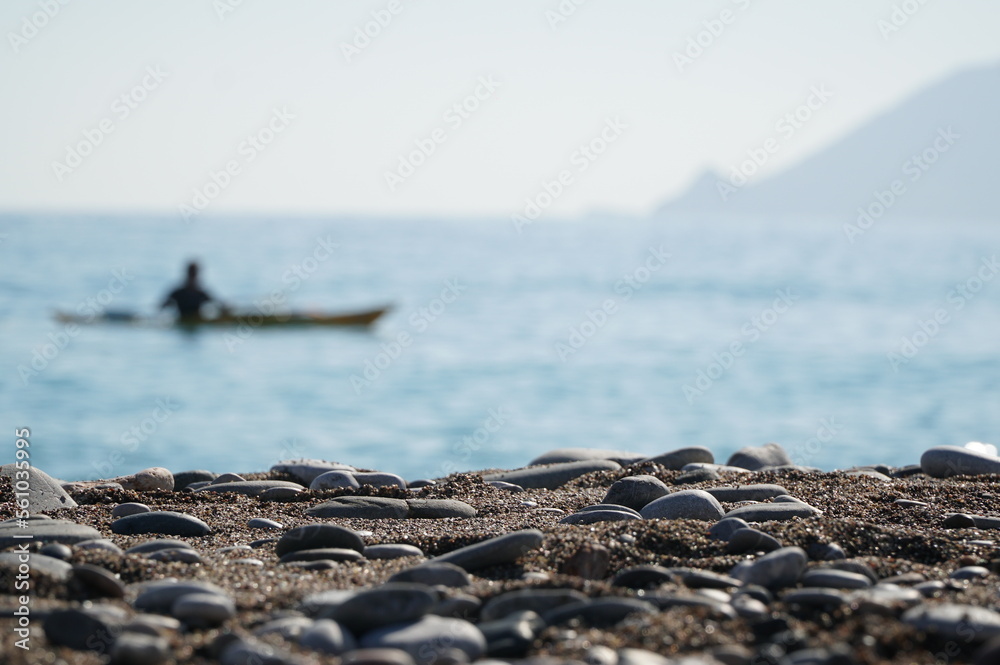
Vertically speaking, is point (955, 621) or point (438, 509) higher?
point (438, 509)

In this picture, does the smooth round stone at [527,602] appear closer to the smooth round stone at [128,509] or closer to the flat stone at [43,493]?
the smooth round stone at [128,509]

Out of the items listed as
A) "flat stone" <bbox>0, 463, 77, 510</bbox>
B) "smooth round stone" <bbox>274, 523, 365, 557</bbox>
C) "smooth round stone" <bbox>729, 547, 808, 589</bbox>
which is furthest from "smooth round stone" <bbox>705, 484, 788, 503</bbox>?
"flat stone" <bbox>0, 463, 77, 510</bbox>

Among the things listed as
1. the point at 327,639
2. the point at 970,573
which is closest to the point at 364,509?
the point at 327,639

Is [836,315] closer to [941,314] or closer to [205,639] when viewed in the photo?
[941,314]

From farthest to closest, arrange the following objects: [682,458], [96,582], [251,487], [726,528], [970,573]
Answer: [682,458], [251,487], [726,528], [970,573], [96,582]

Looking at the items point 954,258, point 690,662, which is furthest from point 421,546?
point 954,258

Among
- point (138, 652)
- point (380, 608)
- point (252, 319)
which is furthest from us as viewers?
point (252, 319)

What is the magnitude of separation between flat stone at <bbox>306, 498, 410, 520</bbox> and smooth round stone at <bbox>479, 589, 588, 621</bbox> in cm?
171

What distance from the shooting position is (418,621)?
8.84 feet

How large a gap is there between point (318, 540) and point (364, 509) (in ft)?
2.92

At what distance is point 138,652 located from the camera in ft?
7.83

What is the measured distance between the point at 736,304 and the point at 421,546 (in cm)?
3385

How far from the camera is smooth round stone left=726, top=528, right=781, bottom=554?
363 centimetres

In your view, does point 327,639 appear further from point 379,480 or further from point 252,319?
point 252,319
